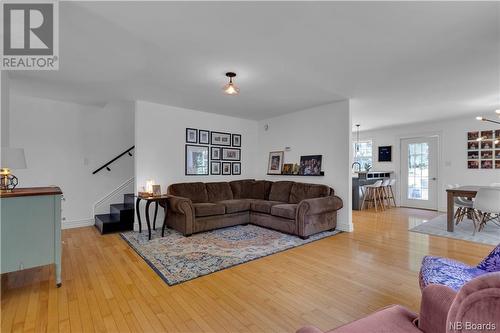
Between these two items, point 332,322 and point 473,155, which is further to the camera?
point 473,155

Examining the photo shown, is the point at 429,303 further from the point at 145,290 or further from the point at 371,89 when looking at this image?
the point at 371,89

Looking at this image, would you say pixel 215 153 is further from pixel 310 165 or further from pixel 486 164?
pixel 486 164

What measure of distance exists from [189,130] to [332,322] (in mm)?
4237

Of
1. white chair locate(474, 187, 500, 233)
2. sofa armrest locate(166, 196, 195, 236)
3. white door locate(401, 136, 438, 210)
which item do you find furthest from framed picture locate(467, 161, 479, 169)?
sofa armrest locate(166, 196, 195, 236)

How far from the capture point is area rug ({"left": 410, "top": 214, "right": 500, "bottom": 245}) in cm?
378

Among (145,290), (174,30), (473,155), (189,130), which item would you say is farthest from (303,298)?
(473,155)

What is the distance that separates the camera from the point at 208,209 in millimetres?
4188

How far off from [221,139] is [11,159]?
12.2 ft

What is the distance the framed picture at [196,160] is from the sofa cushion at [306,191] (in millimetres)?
1952

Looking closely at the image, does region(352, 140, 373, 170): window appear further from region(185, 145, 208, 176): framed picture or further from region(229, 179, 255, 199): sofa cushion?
region(185, 145, 208, 176): framed picture

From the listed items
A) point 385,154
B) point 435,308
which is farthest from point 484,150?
point 435,308

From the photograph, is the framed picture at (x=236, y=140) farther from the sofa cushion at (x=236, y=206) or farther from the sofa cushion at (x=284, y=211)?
the sofa cushion at (x=284, y=211)

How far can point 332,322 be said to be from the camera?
180cm

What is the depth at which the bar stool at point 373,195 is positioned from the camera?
647 centimetres
